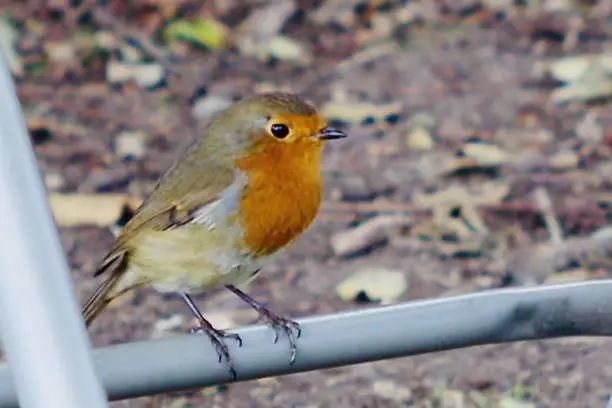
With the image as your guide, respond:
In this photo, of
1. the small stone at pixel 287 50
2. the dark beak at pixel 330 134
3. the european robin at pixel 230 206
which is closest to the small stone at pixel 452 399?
the european robin at pixel 230 206

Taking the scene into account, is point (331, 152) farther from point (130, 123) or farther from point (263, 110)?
point (263, 110)

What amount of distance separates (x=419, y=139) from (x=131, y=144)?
128cm

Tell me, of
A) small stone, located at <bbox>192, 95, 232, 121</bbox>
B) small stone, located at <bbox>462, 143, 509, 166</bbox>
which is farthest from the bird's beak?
small stone, located at <bbox>192, 95, 232, 121</bbox>

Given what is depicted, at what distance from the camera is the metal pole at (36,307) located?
1595 mm

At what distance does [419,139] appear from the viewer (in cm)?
605

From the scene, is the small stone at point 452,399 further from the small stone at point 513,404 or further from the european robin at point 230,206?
the european robin at point 230,206

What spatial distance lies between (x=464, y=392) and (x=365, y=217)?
53.8 inches

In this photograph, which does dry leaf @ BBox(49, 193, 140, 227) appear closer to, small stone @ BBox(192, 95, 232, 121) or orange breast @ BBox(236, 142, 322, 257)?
small stone @ BBox(192, 95, 232, 121)

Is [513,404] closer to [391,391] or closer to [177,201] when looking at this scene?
[391,391]

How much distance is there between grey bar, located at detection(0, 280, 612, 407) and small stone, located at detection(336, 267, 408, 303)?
2.21 m

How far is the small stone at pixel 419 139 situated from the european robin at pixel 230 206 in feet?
8.36

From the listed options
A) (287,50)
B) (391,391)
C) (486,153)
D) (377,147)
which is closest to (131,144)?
(377,147)

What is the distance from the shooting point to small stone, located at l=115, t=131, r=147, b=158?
587cm

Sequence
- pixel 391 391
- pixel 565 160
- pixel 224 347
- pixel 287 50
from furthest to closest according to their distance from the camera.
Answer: pixel 287 50 → pixel 565 160 → pixel 391 391 → pixel 224 347
